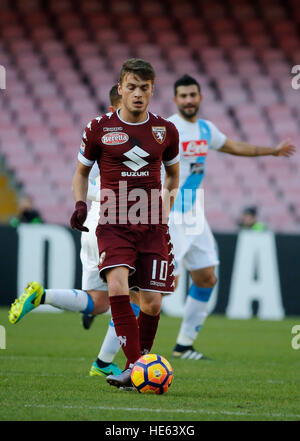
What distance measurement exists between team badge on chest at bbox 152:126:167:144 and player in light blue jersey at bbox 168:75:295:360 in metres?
2.39

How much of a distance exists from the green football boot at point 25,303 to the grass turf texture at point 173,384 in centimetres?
43

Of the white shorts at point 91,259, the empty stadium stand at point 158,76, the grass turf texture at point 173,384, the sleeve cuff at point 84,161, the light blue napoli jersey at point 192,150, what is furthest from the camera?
the empty stadium stand at point 158,76

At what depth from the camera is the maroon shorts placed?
5.55 meters

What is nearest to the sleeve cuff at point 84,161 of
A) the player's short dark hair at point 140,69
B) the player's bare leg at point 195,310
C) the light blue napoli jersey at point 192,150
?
the player's short dark hair at point 140,69

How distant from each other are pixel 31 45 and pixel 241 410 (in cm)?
1543

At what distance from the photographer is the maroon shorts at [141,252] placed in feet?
18.2

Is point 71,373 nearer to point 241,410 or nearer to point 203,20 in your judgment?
point 241,410

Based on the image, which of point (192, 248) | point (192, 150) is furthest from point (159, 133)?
point (192, 248)

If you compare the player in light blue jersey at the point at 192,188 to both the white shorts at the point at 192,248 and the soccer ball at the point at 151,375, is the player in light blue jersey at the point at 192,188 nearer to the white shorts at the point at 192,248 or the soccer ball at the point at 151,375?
the white shorts at the point at 192,248

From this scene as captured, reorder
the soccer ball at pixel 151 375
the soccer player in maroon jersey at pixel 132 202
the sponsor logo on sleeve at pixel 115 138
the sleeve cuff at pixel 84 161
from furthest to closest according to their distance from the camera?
the sleeve cuff at pixel 84 161, the sponsor logo on sleeve at pixel 115 138, the soccer player in maroon jersey at pixel 132 202, the soccer ball at pixel 151 375

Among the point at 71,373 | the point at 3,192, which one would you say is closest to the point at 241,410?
the point at 71,373

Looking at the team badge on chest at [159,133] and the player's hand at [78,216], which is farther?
the team badge on chest at [159,133]

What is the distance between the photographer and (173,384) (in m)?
6.05

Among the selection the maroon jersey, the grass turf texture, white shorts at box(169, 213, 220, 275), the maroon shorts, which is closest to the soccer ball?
the grass turf texture
